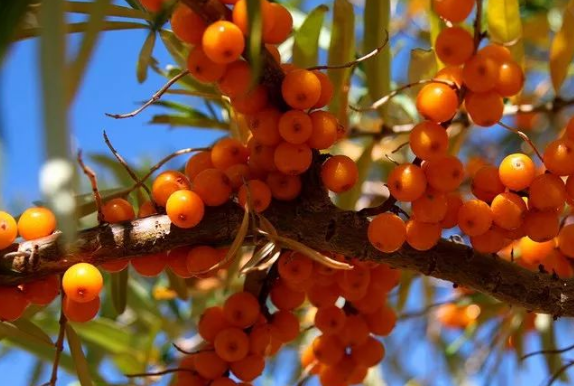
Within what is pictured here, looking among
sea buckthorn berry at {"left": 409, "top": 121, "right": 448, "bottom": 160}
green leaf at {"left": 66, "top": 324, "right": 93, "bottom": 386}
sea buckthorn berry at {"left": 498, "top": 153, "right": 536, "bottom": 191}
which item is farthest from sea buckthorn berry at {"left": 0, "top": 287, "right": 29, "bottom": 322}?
sea buckthorn berry at {"left": 498, "top": 153, "right": 536, "bottom": 191}

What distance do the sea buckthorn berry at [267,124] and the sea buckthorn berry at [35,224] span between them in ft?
0.82

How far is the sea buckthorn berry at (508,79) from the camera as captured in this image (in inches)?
33.7

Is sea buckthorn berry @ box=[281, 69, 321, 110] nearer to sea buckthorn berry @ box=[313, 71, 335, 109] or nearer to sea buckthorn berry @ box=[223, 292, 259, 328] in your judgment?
sea buckthorn berry @ box=[313, 71, 335, 109]

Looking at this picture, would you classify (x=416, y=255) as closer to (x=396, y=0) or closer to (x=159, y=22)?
(x=159, y=22)

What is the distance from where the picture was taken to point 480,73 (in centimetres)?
84

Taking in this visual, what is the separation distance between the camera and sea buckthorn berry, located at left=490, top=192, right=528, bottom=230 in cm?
85

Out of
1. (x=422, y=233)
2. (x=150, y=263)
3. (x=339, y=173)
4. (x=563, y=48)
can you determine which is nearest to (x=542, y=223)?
(x=422, y=233)

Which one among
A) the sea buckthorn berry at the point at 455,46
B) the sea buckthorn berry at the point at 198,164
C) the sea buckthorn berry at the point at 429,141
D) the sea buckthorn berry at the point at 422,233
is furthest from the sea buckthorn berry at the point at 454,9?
the sea buckthorn berry at the point at 198,164

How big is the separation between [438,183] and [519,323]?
68 cm

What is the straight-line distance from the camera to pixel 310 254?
0.81 meters

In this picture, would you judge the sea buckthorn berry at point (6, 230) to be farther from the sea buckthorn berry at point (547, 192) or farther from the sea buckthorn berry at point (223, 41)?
the sea buckthorn berry at point (547, 192)

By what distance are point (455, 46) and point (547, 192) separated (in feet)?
0.64

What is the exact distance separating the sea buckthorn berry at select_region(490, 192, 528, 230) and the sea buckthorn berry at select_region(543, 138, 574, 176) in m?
0.05

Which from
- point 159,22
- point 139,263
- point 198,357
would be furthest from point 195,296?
point 159,22
